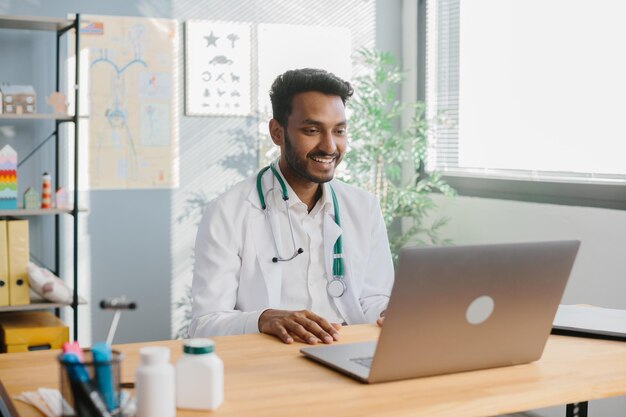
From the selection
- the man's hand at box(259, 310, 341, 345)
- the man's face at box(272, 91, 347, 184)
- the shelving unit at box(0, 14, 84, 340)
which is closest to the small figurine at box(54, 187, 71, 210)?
the shelving unit at box(0, 14, 84, 340)

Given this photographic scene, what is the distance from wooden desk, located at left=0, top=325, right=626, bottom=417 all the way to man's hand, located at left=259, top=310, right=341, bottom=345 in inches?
1.6

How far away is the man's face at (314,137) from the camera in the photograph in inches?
94.0

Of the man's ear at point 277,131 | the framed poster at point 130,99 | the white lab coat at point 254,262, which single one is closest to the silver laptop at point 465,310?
the white lab coat at point 254,262

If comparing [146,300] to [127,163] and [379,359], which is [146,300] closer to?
[127,163]

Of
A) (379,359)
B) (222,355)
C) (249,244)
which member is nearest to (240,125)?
(249,244)

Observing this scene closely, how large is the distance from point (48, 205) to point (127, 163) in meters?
0.54

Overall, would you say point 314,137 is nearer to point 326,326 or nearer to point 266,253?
point 266,253

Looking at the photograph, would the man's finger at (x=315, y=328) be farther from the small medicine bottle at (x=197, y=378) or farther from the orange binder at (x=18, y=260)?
the orange binder at (x=18, y=260)

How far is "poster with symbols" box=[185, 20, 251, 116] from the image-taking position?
4.28 m

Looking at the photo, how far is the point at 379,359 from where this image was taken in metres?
1.48

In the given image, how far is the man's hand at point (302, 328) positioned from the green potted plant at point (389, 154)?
2317mm

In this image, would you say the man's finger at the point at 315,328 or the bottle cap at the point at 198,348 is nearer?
the bottle cap at the point at 198,348

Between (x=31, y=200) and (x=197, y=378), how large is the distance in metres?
2.64

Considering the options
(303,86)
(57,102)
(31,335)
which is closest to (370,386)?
(303,86)
